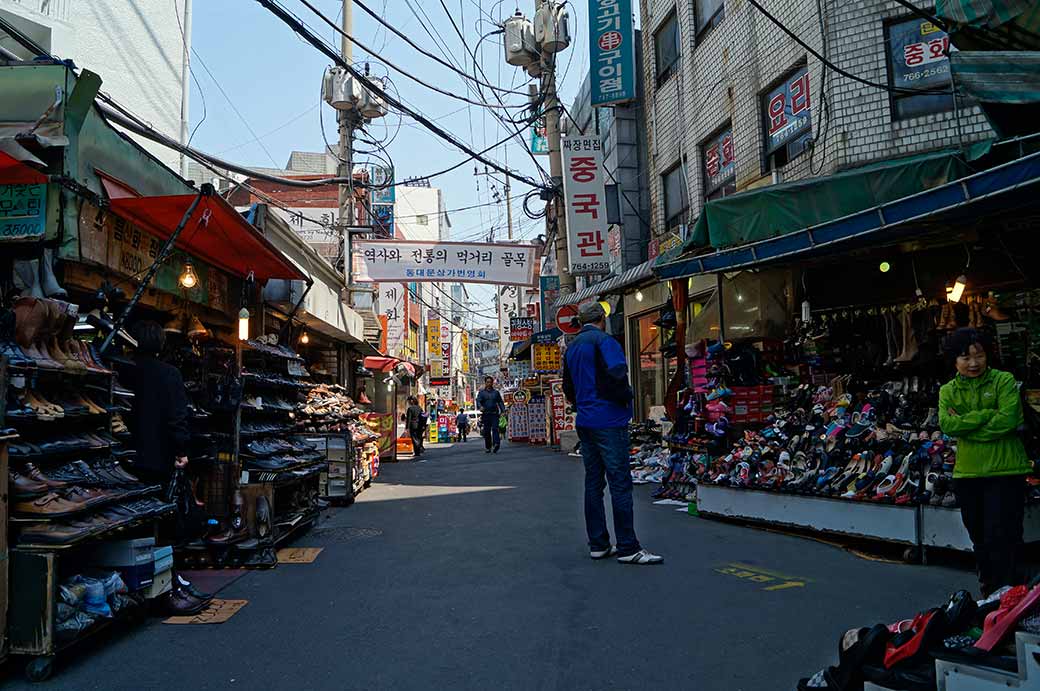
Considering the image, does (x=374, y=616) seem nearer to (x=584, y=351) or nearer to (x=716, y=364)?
(x=584, y=351)

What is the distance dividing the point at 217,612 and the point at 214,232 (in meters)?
3.18

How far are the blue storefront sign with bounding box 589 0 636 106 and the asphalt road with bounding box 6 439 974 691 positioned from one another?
1216 cm

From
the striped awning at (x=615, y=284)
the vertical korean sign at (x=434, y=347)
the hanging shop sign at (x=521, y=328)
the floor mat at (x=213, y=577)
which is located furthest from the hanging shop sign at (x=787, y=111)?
the vertical korean sign at (x=434, y=347)

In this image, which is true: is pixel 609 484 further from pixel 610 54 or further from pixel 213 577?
pixel 610 54

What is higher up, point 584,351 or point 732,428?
point 584,351

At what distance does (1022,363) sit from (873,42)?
5051mm

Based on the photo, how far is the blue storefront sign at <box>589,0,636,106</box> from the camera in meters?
16.0

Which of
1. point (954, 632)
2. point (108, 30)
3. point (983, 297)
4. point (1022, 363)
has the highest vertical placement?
point (108, 30)

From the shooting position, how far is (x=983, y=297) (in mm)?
7727

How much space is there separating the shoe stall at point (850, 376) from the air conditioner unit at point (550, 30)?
946 cm

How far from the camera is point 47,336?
4242 mm

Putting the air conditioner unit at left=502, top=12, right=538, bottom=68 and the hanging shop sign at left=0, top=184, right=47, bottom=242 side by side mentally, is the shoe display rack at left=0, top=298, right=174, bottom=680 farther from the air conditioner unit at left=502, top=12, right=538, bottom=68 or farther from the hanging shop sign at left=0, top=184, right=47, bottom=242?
the air conditioner unit at left=502, top=12, right=538, bottom=68

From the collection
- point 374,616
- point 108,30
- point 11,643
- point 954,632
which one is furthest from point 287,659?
point 108,30

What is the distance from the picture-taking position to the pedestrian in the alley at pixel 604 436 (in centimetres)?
576
